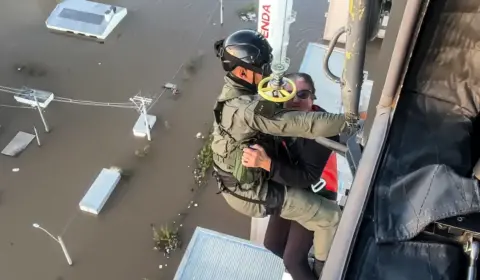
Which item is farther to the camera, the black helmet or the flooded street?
the flooded street

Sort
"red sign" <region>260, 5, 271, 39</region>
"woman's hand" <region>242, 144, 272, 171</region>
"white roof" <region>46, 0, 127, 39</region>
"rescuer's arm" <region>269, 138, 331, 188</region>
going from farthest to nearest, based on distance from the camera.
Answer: "white roof" <region>46, 0, 127, 39</region>
"red sign" <region>260, 5, 271, 39</region>
"rescuer's arm" <region>269, 138, 331, 188</region>
"woman's hand" <region>242, 144, 272, 171</region>

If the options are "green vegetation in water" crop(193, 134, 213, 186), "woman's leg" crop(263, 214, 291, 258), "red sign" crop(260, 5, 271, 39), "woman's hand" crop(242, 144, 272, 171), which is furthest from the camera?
"green vegetation in water" crop(193, 134, 213, 186)

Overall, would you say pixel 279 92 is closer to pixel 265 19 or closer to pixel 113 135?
pixel 265 19

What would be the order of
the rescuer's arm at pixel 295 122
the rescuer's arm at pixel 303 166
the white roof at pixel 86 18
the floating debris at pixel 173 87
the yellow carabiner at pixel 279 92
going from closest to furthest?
the rescuer's arm at pixel 295 122, the yellow carabiner at pixel 279 92, the rescuer's arm at pixel 303 166, the floating debris at pixel 173 87, the white roof at pixel 86 18

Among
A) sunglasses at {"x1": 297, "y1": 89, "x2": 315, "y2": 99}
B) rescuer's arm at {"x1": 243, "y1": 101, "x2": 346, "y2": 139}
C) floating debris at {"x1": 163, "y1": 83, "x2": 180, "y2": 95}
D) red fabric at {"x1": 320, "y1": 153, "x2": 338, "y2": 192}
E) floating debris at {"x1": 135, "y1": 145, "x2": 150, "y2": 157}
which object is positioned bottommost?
floating debris at {"x1": 135, "y1": 145, "x2": 150, "y2": 157}

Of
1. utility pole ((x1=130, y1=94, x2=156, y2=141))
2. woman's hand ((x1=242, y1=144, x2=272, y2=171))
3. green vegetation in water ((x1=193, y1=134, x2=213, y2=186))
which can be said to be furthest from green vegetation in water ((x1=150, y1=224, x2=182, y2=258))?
woman's hand ((x1=242, y1=144, x2=272, y2=171))

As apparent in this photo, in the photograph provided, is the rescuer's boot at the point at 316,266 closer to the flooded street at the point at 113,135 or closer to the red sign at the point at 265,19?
the red sign at the point at 265,19

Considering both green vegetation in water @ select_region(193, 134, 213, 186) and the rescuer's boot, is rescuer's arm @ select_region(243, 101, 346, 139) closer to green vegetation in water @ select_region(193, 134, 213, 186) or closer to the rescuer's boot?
the rescuer's boot

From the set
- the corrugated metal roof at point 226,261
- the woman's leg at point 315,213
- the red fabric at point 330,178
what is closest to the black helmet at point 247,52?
the woman's leg at point 315,213
